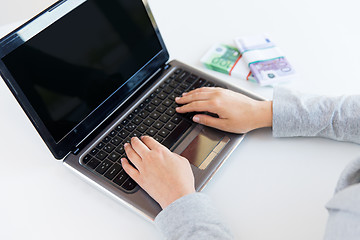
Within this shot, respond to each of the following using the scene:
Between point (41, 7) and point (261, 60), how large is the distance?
2.46 ft

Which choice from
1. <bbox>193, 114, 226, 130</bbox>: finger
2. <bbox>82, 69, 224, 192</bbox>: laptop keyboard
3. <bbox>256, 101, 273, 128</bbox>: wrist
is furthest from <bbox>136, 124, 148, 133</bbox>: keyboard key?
<bbox>256, 101, 273, 128</bbox>: wrist

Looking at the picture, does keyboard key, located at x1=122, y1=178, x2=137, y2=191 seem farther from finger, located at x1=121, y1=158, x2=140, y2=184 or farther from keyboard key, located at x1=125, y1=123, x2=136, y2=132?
keyboard key, located at x1=125, y1=123, x2=136, y2=132

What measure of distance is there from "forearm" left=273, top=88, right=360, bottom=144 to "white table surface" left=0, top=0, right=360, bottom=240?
0.02m

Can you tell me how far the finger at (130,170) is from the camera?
59 cm

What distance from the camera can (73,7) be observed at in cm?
61

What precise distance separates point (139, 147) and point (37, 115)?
19cm

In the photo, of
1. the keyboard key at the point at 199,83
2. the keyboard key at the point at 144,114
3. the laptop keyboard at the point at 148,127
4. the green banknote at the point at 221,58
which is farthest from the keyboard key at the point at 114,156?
the green banknote at the point at 221,58

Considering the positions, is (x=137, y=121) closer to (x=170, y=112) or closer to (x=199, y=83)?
(x=170, y=112)

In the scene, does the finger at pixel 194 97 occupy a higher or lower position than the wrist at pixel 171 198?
higher

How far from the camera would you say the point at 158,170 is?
23.8 inches

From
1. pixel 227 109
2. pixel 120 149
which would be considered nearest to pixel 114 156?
pixel 120 149

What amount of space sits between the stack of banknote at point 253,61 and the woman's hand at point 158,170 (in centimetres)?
29

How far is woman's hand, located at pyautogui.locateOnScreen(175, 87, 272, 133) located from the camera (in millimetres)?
675

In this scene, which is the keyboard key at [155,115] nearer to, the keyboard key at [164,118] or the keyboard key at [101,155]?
the keyboard key at [164,118]
